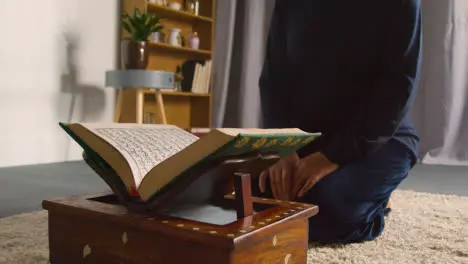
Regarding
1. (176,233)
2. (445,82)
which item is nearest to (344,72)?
(176,233)

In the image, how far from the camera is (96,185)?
1834 mm

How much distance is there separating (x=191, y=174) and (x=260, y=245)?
0.38 feet

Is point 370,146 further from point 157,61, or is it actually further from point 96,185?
point 157,61

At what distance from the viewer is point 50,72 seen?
2.53 m

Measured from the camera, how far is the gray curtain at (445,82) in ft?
9.25

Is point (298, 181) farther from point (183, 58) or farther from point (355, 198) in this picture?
point (183, 58)

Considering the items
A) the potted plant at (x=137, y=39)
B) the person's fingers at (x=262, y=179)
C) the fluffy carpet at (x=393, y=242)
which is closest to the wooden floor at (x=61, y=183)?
the fluffy carpet at (x=393, y=242)

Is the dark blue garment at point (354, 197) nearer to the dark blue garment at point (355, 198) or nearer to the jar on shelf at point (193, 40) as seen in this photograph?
the dark blue garment at point (355, 198)

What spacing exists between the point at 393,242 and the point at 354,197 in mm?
127

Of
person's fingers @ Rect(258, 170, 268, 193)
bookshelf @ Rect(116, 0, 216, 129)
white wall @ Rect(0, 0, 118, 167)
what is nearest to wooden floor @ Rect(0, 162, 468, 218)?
white wall @ Rect(0, 0, 118, 167)

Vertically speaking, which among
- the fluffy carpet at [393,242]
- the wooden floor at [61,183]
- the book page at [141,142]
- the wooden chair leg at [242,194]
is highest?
the book page at [141,142]

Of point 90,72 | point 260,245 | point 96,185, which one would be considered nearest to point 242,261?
point 260,245

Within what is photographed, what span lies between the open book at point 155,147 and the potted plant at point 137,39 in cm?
189

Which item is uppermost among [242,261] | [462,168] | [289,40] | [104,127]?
[289,40]
